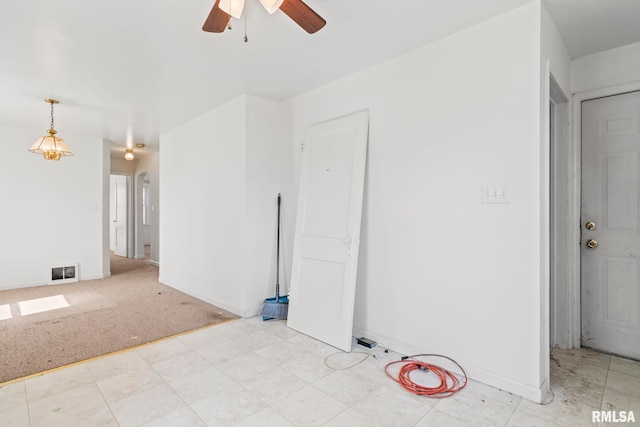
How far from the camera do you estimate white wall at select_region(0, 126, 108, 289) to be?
193 inches

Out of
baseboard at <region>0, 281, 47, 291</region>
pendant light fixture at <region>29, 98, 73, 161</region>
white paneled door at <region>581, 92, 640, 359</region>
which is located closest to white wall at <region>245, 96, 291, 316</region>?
pendant light fixture at <region>29, 98, 73, 161</region>

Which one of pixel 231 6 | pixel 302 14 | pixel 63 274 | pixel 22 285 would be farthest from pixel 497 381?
pixel 22 285

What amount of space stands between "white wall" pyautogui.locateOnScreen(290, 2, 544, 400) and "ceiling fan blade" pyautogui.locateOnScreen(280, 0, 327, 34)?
3.51 feet

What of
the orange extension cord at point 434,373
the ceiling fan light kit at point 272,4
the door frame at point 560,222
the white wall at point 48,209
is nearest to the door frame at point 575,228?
the door frame at point 560,222

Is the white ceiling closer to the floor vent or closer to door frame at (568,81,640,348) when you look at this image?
door frame at (568,81,640,348)

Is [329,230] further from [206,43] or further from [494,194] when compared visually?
[206,43]

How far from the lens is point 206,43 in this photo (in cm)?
253

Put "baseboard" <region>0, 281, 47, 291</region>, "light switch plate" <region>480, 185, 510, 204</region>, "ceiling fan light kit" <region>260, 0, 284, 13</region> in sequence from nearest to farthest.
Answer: "ceiling fan light kit" <region>260, 0, 284, 13</region>
"light switch plate" <region>480, 185, 510, 204</region>
"baseboard" <region>0, 281, 47, 291</region>

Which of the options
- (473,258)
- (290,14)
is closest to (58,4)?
(290,14)

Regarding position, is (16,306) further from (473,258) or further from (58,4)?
(473,258)

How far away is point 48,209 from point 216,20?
5.12 metres

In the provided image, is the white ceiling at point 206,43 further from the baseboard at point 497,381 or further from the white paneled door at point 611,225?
the baseboard at point 497,381

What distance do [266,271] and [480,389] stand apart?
237 cm

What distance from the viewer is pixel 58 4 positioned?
81.0 inches
